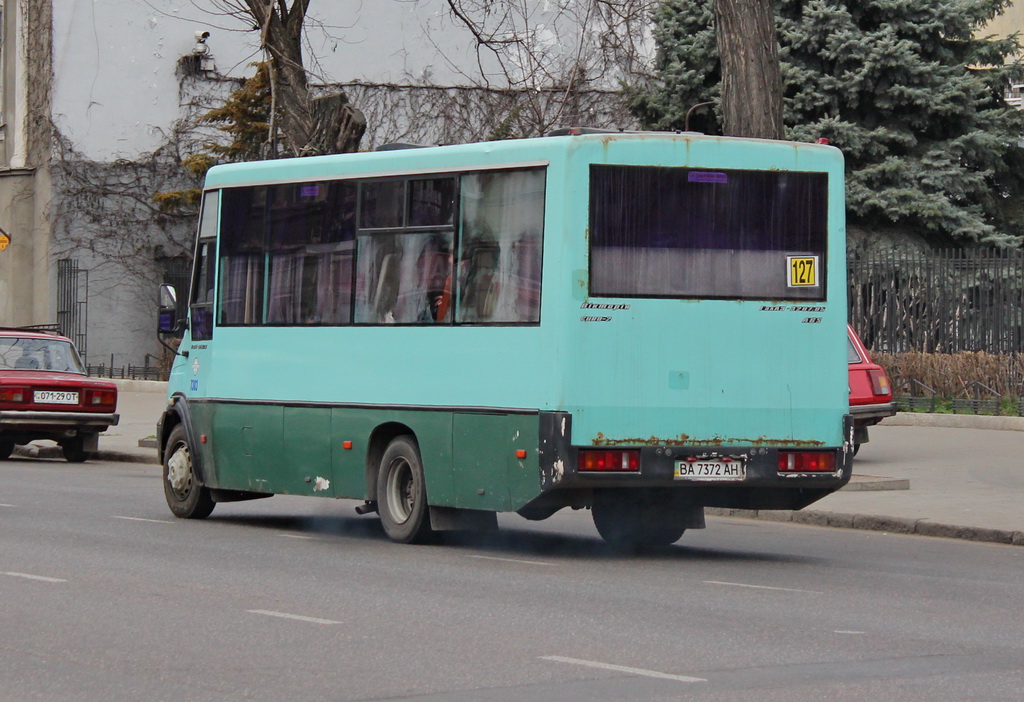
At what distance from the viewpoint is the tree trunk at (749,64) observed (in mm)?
17609

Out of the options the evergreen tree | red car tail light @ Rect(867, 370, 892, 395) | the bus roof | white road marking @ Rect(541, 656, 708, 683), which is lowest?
white road marking @ Rect(541, 656, 708, 683)

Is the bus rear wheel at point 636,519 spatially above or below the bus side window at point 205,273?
below

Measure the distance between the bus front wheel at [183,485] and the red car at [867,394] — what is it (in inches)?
298

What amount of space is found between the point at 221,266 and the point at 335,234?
5.31 feet

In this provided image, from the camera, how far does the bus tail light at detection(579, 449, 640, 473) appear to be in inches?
454

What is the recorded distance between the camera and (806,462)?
12.1 m

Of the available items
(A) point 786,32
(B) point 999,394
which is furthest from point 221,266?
(A) point 786,32

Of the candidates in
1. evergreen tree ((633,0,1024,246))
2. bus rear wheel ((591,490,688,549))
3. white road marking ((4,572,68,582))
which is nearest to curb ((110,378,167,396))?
evergreen tree ((633,0,1024,246))

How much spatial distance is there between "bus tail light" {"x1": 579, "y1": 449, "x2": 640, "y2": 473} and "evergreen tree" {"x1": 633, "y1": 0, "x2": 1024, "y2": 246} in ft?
64.0

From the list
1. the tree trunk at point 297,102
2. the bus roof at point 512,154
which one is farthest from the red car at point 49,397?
the bus roof at point 512,154

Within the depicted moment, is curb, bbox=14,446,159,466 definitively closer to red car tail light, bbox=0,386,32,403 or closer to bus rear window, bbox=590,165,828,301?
red car tail light, bbox=0,386,32,403

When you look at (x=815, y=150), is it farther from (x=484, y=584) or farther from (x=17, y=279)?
(x=17, y=279)

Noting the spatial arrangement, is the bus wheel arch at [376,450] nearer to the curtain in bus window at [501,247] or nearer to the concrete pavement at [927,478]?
the curtain in bus window at [501,247]

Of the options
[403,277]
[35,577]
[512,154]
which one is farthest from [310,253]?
[35,577]
